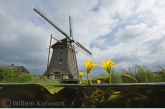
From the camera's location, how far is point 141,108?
67 centimetres

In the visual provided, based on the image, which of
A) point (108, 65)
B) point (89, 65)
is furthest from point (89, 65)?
point (108, 65)

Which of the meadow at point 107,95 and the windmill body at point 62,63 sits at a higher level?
the windmill body at point 62,63

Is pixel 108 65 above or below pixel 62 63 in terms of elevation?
below

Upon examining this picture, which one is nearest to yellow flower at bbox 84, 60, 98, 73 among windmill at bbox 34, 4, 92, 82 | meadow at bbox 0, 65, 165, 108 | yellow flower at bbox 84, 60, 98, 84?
yellow flower at bbox 84, 60, 98, 84

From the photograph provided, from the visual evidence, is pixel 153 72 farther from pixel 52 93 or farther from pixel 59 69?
pixel 59 69

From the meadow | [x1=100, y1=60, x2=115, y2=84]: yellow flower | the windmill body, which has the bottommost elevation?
the meadow

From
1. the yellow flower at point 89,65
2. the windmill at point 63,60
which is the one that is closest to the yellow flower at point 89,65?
the yellow flower at point 89,65

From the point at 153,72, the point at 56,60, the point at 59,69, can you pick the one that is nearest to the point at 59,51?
the point at 56,60

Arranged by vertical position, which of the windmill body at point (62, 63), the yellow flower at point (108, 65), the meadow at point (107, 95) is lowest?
the meadow at point (107, 95)

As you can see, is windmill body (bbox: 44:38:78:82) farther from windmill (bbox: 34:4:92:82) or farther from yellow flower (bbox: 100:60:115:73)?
yellow flower (bbox: 100:60:115:73)

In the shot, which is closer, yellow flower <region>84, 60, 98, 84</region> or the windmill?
yellow flower <region>84, 60, 98, 84</region>

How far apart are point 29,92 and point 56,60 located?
12540 mm

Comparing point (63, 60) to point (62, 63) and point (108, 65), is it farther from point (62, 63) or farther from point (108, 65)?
point (108, 65)

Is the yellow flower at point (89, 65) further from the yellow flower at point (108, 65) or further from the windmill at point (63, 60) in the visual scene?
the windmill at point (63, 60)
